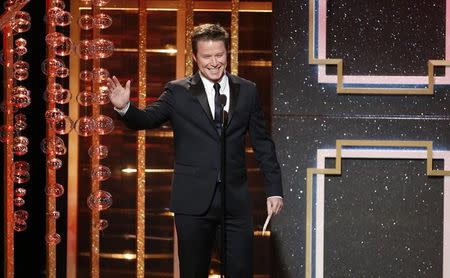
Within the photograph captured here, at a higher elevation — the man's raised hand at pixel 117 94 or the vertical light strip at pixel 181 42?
the vertical light strip at pixel 181 42

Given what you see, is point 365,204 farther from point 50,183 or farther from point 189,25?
point 50,183

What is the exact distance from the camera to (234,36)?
14.0 ft

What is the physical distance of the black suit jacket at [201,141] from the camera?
3.06m

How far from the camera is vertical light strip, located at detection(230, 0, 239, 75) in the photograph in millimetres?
4250

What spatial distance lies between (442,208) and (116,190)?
1749 millimetres

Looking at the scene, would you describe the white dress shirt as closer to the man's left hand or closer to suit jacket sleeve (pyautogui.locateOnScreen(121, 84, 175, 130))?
suit jacket sleeve (pyautogui.locateOnScreen(121, 84, 175, 130))

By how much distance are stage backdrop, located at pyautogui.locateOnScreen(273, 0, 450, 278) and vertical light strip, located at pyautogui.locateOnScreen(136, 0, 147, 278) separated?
79 centimetres

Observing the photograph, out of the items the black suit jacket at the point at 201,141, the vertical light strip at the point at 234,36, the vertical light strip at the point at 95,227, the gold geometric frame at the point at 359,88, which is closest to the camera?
the black suit jacket at the point at 201,141

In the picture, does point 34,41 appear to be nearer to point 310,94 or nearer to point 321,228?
point 310,94

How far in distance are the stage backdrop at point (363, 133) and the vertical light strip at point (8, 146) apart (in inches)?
50.0

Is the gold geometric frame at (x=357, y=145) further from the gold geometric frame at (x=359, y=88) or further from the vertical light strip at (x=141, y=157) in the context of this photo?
the vertical light strip at (x=141, y=157)

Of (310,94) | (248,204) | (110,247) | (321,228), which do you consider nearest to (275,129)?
(310,94)

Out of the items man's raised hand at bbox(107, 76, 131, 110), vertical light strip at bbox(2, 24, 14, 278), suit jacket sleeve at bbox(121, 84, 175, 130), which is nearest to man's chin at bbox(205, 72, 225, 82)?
suit jacket sleeve at bbox(121, 84, 175, 130)

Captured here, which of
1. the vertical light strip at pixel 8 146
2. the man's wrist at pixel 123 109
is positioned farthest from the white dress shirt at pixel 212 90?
the vertical light strip at pixel 8 146
